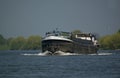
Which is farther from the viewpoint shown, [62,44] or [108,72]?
[62,44]

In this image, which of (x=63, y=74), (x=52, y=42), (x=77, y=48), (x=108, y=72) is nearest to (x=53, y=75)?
(x=63, y=74)

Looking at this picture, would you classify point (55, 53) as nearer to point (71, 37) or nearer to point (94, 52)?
point (71, 37)

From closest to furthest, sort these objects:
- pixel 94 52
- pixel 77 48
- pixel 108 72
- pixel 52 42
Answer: pixel 108 72, pixel 52 42, pixel 77 48, pixel 94 52

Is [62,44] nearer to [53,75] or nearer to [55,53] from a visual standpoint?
[55,53]

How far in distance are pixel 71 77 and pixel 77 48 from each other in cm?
6777

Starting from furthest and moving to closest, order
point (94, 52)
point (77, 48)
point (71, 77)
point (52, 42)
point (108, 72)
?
point (94, 52), point (77, 48), point (52, 42), point (108, 72), point (71, 77)

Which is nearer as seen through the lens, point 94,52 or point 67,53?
point 67,53

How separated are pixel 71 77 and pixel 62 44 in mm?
60269

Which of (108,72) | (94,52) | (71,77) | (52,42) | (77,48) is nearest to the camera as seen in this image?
(71,77)

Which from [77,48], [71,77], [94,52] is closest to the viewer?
[71,77]

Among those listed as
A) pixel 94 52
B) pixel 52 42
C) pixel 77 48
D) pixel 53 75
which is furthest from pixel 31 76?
pixel 94 52

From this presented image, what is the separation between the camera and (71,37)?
128 meters

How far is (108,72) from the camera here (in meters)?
68.9

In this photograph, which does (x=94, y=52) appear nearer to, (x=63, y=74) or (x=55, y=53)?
(x=55, y=53)
